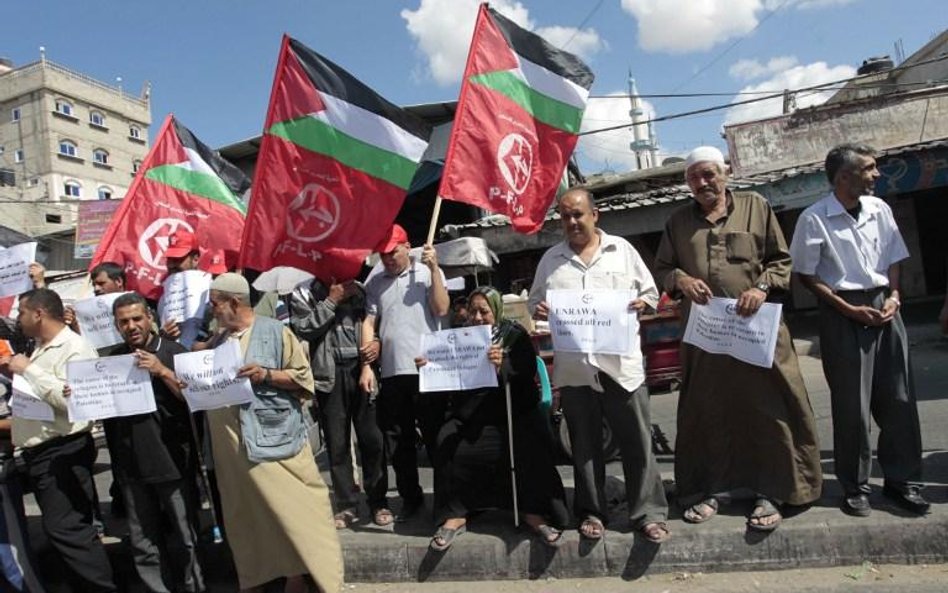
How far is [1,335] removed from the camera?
4270 millimetres

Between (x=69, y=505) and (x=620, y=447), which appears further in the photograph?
(x=69, y=505)

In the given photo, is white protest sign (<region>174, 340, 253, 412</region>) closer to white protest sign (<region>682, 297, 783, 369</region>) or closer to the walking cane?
the walking cane

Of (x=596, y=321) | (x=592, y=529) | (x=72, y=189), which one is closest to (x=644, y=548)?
(x=592, y=529)

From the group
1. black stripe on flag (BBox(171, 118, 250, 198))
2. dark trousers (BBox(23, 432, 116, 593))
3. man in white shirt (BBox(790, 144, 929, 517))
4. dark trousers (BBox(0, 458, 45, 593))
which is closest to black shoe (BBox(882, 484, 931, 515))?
man in white shirt (BBox(790, 144, 929, 517))

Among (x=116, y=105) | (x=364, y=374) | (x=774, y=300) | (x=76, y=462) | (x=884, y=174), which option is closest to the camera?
(x=774, y=300)

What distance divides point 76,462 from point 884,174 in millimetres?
13689

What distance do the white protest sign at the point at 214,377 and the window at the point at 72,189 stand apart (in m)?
45.5

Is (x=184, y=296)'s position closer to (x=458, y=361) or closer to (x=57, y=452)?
(x=57, y=452)

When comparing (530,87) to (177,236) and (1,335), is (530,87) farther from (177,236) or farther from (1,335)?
(1,335)

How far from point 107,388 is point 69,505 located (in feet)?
2.57

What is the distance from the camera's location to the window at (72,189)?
135 ft

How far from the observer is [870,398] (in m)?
3.42

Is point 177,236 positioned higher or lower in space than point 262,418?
higher

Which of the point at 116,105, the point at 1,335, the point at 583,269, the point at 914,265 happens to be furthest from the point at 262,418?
the point at 116,105
